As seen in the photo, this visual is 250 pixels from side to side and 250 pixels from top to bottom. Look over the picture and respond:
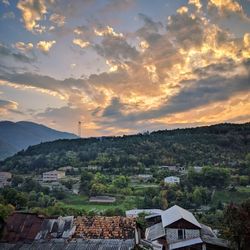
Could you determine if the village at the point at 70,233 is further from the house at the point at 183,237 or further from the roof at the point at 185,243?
the house at the point at 183,237

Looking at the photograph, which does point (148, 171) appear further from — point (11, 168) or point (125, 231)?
point (125, 231)

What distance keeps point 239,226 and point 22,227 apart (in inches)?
606

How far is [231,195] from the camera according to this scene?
2980 inches

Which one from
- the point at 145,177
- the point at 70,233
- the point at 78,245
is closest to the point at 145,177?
the point at 145,177

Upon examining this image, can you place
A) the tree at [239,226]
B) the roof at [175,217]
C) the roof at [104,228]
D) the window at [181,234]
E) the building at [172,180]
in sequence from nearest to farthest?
the roof at [104,228], the tree at [239,226], the window at [181,234], the roof at [175,217], the building at [172,180]

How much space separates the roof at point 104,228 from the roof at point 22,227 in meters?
2.68

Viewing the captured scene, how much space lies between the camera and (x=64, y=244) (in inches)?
843

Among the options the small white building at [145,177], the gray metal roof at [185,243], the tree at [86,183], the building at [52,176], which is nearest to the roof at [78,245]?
the gray metal roof at [185,243]

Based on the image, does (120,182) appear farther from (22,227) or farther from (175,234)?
(22,227)

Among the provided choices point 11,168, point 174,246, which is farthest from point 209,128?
point 174,246

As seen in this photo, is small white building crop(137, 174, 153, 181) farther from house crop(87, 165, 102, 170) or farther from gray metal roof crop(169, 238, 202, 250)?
gray metal roof crop(169, 238, 202, 250)

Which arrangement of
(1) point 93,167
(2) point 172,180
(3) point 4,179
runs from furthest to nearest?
(1) point 93,167
(3) point 4,179
(2) point 172,180

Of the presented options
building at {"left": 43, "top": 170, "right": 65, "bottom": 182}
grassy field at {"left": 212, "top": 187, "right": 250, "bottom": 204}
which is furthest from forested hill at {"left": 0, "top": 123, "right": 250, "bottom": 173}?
grassy field at {"left": 212, "top": 187, "right": 250, "bottom": 204}

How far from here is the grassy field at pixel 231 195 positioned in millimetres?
72606
